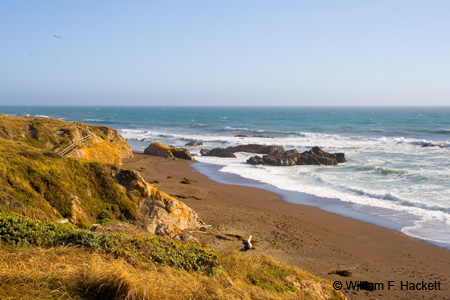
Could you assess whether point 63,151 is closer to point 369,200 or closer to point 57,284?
point 57,284

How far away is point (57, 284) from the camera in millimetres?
4961

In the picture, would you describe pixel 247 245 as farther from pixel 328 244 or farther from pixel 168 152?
pixel 168 152

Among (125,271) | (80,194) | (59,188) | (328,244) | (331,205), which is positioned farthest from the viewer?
(331,205)

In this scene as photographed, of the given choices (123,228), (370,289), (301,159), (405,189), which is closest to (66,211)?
(123,228)

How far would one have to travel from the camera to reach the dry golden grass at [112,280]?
4.89 meters

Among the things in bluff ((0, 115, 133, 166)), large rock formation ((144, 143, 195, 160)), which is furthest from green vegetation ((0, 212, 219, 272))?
large rock formation ((144, 143, 195, 160))

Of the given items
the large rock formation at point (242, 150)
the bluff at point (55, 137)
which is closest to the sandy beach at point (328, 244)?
the bluff at point (55, 137)

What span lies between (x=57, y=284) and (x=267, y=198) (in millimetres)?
14647

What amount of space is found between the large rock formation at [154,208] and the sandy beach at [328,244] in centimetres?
91

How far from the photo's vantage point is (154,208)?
1174cm

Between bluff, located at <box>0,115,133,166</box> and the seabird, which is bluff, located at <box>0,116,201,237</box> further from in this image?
bluff, located at <box>0,115,133,166</box>

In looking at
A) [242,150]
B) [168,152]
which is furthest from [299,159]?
[168,152]

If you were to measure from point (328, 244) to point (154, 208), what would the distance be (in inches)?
230

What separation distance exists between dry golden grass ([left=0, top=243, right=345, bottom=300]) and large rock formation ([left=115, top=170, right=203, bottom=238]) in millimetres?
4555
